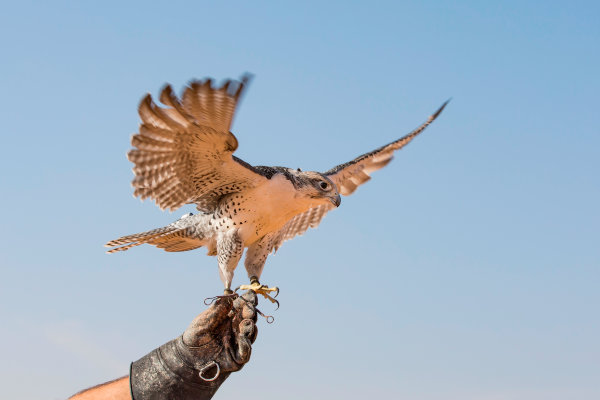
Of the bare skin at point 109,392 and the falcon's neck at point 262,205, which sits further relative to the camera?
the falcon's neck at point 262,205

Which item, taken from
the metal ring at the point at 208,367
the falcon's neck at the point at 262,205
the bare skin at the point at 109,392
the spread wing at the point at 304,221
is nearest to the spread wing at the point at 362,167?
the spread wing at the point at 304,221

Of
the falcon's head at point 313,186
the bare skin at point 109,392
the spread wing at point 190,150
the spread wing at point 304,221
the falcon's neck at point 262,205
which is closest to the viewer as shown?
the bare skin at point 109,392

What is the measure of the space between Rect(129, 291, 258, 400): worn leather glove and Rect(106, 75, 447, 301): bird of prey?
917mm

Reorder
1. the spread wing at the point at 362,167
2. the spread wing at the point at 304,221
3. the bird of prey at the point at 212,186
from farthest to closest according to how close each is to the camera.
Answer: the spread wing at the point at 362,167, the spread wing at the point at 304,221, the bird of prey at the point at 212,186

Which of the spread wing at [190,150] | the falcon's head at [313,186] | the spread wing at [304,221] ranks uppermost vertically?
the spread wing at [304,221]

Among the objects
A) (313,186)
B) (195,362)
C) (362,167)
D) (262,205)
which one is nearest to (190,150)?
(262,205)

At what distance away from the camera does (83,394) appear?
3.69m

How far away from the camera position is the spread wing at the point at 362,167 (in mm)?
6332

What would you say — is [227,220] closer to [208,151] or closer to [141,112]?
[208,151]

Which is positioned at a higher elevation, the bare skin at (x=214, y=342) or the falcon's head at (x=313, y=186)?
the falcon's head at (x=313, y=186)

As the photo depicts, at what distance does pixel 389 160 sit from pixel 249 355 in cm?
332

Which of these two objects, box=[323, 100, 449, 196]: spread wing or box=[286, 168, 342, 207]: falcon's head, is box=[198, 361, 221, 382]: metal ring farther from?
box=[323, 100, 449, 196]: spread wing

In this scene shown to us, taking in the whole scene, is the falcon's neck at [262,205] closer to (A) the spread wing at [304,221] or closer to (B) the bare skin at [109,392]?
(A) the spread wing at [304,221]

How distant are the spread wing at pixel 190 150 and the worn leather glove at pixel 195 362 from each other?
4.42ft
